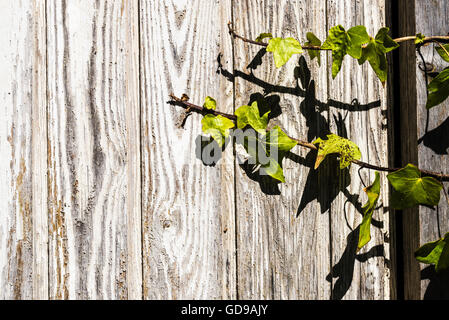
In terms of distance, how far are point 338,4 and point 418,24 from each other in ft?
0.64

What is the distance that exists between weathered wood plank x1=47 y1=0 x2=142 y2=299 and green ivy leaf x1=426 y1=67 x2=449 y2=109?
673mm

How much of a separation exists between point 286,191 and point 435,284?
16.1 inches

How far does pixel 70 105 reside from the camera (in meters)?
0.99

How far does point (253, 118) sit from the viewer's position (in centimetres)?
99

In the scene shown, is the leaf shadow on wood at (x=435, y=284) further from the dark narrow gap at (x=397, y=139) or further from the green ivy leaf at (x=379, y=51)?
the green ivy leaf at (x=379, y=51)

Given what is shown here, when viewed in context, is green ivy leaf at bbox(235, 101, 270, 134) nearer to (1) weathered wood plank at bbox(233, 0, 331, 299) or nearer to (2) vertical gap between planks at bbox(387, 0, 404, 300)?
(1) weathered wood plank at bbox(233, 0, 331, 299)

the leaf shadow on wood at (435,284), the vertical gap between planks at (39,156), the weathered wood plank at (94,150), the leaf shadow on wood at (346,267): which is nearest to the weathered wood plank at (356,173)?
the leaf shadow on wood at (346,267)

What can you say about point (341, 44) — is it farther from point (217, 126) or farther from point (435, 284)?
point (435, 284)

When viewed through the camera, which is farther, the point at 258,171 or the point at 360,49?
the point at 258,171

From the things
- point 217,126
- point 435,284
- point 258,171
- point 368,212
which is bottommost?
point 435,284

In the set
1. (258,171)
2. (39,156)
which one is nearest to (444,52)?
(258,171)

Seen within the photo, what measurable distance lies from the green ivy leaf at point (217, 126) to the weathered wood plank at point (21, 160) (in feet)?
1.23

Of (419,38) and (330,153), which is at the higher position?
(419,38)

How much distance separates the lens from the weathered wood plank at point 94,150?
0.99 meters
